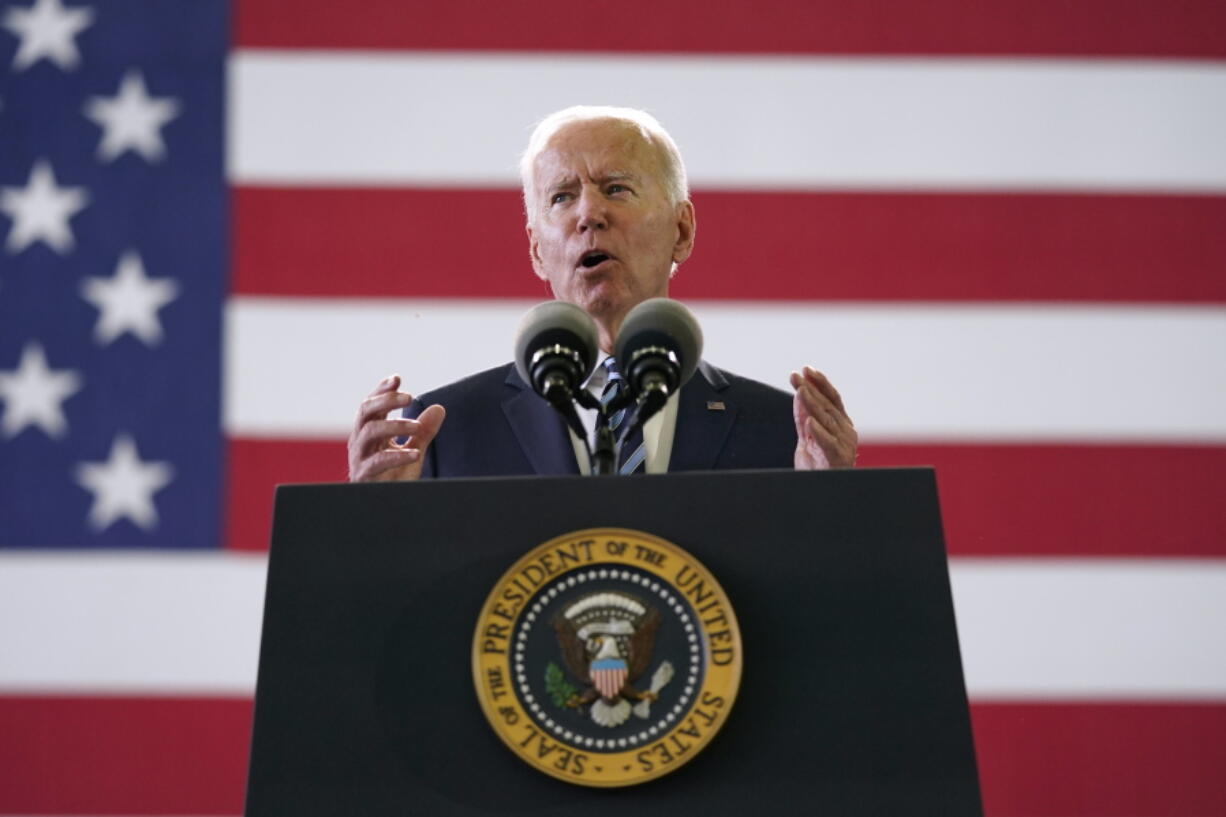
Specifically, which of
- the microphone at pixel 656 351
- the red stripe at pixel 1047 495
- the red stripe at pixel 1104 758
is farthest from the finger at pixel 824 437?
the red stripe at pixel 1104 758

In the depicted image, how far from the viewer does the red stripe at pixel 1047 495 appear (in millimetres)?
3076

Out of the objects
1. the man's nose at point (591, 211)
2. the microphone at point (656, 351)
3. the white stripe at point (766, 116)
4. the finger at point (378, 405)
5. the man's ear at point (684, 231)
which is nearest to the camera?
the microphone at point (656, 351)

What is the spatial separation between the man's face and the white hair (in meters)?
0.01

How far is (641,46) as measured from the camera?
130 inches

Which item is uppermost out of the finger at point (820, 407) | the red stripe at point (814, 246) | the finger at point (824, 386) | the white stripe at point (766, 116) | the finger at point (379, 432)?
the white stripe at point (766, 116)

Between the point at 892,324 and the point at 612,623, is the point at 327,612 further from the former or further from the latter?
the point at 892,324

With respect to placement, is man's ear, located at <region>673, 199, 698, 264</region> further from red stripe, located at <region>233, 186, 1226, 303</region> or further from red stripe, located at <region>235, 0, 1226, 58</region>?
red stripe, located at <region>235, 0, 1226, 58</region>

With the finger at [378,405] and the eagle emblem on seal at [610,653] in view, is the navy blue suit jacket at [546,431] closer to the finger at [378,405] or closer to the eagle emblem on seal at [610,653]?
the finger at [378,405]

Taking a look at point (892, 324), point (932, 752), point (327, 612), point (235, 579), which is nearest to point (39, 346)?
point (235, 579)

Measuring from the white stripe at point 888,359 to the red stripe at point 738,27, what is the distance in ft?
2.01

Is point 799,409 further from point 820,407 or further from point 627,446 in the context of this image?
point 627,446

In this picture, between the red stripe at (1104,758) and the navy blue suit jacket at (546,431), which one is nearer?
the navy blue suit jacket at (546,431)

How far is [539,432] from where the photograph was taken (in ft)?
6.02

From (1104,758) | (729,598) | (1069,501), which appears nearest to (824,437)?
(729,598)
